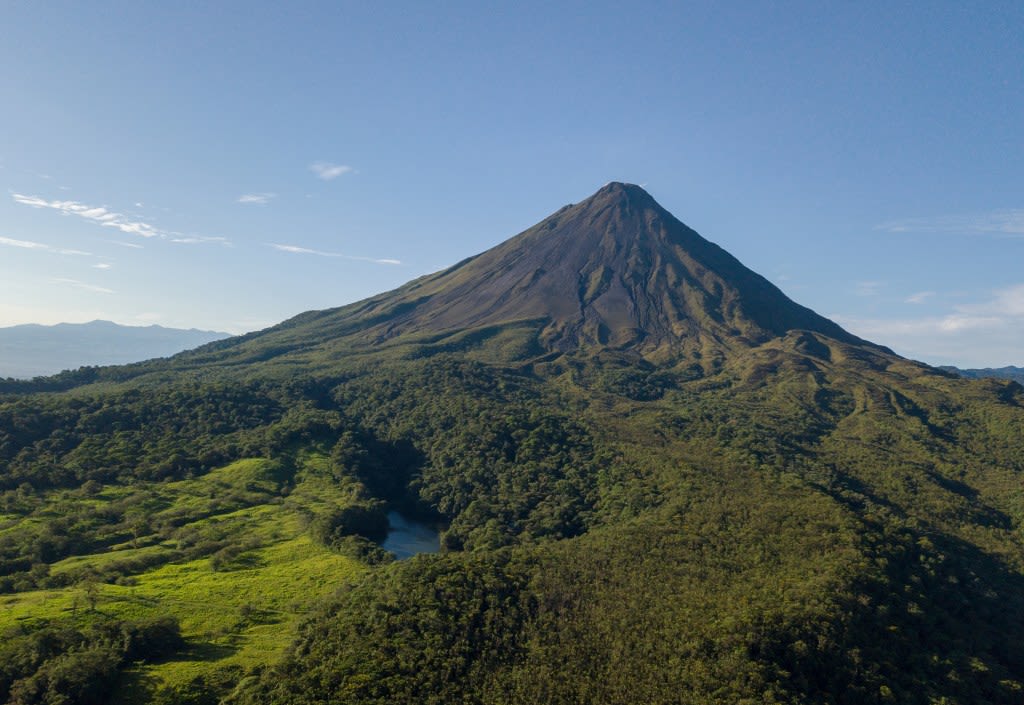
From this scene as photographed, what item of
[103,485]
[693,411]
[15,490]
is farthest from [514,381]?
[15,490]

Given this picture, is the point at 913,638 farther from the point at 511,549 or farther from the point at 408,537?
the point at 408,537

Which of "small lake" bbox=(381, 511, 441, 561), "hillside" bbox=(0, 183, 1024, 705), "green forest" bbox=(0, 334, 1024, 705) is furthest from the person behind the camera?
"small lake" bbox=(381, 511, 441, 561)

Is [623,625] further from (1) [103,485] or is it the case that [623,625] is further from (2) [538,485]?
(1) [103,485]

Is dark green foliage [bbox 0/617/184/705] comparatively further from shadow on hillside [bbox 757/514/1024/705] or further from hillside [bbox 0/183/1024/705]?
shadow on hillside [bbox 757/514/1024/705]

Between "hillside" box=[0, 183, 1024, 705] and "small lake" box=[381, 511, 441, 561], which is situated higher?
"hillside" box=[0, 183, 1024, 705]

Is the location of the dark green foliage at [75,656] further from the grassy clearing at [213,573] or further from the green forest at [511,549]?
the grassy clearing at [213,573]

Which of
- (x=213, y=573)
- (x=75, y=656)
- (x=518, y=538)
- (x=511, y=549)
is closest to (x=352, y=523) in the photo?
(x=213, y=573)

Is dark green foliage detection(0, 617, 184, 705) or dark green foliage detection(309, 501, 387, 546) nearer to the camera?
dark green foliage detection(0, 617, 184, 705)

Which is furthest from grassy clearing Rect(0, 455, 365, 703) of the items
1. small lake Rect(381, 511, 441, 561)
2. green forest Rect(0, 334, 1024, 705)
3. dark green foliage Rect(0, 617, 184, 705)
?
small lake Rect(381, 511, 441, 561)

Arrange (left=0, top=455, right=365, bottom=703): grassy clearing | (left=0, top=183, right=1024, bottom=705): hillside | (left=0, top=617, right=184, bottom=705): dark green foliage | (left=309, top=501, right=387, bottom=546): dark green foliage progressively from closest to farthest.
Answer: (left=0, top=617, right=184, bottom=705): dark green foliage, (left=0, top=183, right=1024, bottom=705): hillside, (left=0, top=455, right=365, bottom=703): grassy clearing, (left=309, top=501, right=387, bottom=546): dark green foliage
